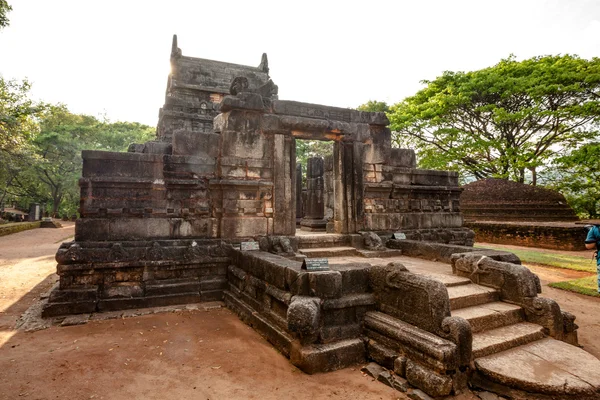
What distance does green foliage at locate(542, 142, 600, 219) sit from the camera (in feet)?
58.3

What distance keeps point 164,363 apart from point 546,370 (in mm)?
4426

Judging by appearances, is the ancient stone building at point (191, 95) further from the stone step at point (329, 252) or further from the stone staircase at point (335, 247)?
the stone step at point (329, 252)

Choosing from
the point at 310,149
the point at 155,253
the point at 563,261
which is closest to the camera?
the point at 155,253

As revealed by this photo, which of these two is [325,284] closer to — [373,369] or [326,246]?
[373,369]

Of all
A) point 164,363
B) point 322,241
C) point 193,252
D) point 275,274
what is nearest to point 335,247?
point 322,241

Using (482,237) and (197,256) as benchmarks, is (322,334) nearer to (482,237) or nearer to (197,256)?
(197,256)

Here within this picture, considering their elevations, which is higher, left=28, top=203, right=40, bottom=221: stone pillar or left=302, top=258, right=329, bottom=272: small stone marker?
left=28, top=203, right=40, bottom=221: stone pillar

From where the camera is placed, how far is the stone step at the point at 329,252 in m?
6.85

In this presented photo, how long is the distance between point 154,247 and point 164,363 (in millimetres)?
2823

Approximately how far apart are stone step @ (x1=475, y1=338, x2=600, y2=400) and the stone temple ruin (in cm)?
2

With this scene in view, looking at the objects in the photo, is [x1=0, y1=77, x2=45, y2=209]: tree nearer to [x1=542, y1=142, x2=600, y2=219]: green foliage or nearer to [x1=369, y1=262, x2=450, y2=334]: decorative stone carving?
[x1=369, y1=262, x2=450, y2=334]: decorative stone carving

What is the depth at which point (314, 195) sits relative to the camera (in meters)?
11.0

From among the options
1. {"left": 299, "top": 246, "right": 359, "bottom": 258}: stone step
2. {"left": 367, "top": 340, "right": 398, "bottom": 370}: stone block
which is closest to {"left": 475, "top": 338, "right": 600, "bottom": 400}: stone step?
{"left": 367, "top": 340, "right": 398, "bottom": 370}: stone block

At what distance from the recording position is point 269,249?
22.2 feet
